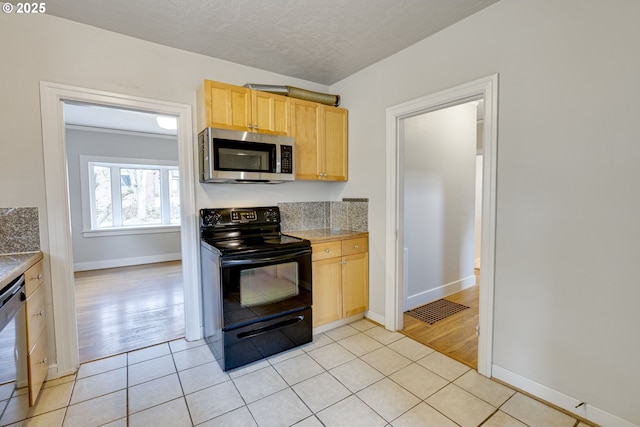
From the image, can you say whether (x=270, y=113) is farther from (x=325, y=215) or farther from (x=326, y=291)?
(x=326, y=291)

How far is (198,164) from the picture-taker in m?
2.57

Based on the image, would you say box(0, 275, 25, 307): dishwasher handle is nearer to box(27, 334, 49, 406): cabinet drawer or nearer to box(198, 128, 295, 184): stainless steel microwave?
box(27, 334, 49, 406): cabinet drawer

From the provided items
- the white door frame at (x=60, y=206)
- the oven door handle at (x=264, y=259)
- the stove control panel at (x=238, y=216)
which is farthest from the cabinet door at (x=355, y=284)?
the white door frame at (x=60, y=206)

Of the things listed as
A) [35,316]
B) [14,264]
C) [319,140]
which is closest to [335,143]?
[319,140]

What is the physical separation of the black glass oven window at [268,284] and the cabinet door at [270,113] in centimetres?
124

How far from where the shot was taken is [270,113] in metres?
2.67

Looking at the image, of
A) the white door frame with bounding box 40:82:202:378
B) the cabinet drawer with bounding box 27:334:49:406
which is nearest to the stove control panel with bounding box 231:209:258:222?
the white door frame with bounding box 40:82:202:378

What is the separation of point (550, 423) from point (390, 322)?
1.32 meters

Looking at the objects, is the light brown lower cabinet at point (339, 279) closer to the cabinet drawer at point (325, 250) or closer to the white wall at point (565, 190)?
the cabinet drawer at point (325, 250)

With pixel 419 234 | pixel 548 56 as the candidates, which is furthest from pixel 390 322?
pixel 548 56

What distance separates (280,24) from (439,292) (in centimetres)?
327

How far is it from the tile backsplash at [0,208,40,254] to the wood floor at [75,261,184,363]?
1007 millimetres

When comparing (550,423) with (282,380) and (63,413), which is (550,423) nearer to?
(282,380)

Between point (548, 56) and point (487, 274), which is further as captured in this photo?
point (487, 274)
